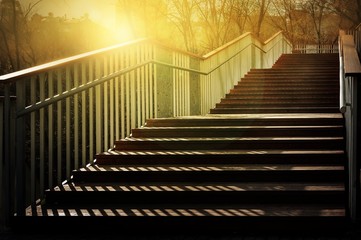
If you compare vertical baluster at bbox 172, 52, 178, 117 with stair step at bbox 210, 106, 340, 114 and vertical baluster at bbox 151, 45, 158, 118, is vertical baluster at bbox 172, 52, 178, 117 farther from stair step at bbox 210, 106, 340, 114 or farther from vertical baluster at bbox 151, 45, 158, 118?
stair step at bbox 210, 106, 340, 114

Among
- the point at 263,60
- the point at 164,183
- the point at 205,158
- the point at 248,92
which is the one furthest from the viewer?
the point at 263,60

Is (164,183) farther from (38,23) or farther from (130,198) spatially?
(38,23)

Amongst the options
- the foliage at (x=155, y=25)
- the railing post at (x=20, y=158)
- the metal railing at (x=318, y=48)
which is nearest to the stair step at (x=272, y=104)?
the railing post at (x=20, y=158)

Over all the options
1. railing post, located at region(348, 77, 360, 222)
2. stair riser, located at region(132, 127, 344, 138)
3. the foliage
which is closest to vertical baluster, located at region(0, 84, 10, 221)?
stair riser, located at region(132, 127, 344, 138)

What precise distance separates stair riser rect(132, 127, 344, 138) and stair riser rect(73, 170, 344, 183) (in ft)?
4.93

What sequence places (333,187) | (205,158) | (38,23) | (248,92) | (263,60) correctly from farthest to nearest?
(38,23)
(263,60)
(248,92)
(205,158)
(333,187)

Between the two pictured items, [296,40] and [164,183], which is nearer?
[164,183]

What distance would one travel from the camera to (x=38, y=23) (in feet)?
92.2

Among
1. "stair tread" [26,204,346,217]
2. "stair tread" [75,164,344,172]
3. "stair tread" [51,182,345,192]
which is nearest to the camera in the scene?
"stair tread" [26,204,346,217]

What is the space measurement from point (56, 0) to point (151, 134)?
58.1 feet

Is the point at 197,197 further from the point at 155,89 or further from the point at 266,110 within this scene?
the point at 266,110

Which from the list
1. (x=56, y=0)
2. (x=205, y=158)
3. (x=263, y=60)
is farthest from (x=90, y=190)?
(x=56, y=0)

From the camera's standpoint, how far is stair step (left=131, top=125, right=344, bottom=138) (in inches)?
303

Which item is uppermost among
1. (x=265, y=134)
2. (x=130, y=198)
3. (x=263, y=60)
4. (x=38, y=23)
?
(x=38, y=23)
